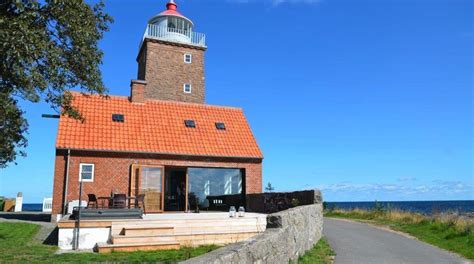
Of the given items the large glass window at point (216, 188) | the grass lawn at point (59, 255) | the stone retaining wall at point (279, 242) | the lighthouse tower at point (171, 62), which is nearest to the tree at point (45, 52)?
the grass lawn at point (59, 255)

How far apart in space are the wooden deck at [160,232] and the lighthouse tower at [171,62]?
1478 centimetres

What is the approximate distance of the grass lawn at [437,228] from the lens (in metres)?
12.7

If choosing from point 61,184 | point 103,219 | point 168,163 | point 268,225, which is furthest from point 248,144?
Answer: point 268,225

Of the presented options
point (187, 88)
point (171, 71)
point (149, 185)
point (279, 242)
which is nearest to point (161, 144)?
point (149, 185)

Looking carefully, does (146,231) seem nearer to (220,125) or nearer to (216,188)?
(220,125)

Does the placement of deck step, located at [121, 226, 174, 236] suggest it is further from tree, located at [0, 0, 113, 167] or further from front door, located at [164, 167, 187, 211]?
front door, located at [164, 167, 187, 211]

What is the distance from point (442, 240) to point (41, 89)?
12.9 metres

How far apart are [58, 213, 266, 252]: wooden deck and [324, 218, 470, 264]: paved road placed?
3164 millimetres

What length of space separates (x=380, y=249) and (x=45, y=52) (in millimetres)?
10216

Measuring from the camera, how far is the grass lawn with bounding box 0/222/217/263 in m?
9.70

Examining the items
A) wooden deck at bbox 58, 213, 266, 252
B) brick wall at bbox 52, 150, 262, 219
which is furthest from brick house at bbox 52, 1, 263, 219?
wooden deck at bbox 58, 213, 266, 252

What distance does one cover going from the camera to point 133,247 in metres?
11.7

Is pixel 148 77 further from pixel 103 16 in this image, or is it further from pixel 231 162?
pixel 103 16

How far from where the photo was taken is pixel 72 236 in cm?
1234
